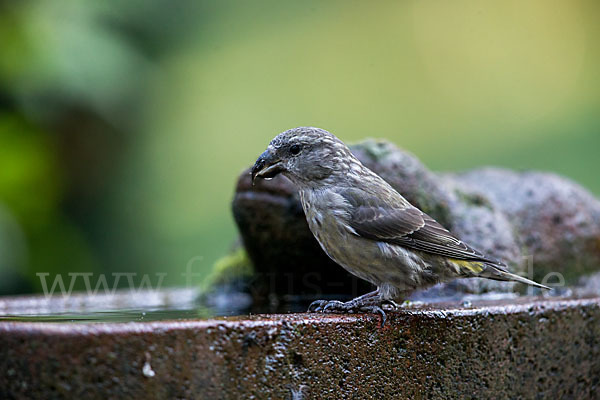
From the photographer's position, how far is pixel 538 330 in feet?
11.5

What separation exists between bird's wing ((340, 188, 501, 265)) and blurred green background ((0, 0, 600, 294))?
16.4 feet

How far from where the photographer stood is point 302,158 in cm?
375

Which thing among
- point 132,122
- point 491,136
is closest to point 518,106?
point 491,136

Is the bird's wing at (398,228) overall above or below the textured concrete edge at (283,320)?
above

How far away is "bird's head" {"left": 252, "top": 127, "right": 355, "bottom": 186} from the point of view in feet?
12.2

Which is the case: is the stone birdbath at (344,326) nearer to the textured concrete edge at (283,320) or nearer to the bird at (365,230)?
the textured concrete edge at (283,320)

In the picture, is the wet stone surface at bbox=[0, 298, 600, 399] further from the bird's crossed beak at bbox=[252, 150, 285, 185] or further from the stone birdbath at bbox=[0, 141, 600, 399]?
the bird's crossed beak at bbox=[252, 150, 285, 185]

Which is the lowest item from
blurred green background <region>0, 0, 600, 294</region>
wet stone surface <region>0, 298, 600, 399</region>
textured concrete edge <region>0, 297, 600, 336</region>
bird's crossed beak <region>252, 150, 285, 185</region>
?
wet stone surface <region>0, 298, 600, 399</region>

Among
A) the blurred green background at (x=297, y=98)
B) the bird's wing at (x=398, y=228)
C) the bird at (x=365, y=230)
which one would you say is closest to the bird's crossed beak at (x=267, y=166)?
the bird at (x=365, y=230)

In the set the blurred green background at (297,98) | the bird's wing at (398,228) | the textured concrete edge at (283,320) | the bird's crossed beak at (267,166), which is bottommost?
the textured concrete edge at (283,320)

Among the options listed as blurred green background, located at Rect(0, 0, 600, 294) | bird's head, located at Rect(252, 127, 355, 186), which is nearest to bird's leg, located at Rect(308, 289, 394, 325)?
bird's head, located at Rect(252, 127, 355, 186)

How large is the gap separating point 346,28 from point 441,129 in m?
2.19

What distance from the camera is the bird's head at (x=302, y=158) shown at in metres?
A: 3.73

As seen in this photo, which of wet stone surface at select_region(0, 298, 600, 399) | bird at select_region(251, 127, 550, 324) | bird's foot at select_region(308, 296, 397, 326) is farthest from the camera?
bird at select_region(251, 127, 550, 324)
